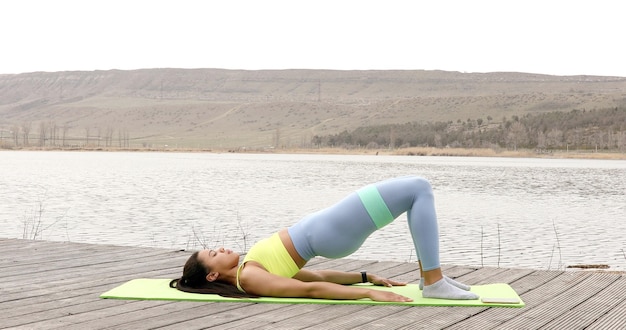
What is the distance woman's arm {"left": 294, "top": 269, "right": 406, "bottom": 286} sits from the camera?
5.75 meters

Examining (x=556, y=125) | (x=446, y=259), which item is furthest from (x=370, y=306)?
(x=556, y=125)

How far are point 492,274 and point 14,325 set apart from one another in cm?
362

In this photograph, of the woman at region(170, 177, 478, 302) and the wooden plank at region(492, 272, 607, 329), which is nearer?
the wooden plank at region(492, 272, 607, 329)

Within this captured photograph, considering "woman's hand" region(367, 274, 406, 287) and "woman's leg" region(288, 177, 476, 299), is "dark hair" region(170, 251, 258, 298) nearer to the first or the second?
"woman's leg" region(288, 177, 476, 299)

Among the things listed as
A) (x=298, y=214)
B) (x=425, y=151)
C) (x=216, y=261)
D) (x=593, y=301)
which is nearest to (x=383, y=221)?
(x=216, y=261)

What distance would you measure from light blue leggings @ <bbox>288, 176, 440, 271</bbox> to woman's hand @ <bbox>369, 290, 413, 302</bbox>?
0.31 meters

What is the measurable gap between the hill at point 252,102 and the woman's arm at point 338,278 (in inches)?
3395

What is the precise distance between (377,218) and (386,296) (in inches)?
19.9

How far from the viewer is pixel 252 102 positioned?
5128 inches

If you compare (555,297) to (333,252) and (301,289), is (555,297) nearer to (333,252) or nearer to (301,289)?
(333,252)

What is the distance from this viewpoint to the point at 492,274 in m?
6.45

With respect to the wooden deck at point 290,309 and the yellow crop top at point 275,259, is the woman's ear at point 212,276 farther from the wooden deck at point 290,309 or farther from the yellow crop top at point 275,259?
the wooden deck at point 290,309

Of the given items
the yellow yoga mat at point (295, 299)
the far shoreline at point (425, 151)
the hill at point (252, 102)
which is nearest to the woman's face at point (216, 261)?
the yellow yoga mat at point (295, 299)

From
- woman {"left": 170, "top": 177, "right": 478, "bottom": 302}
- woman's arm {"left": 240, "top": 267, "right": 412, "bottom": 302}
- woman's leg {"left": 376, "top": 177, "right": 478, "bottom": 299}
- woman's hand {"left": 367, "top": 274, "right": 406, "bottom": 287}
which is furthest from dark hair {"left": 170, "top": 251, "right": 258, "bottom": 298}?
woman's leg {"left": 376, "top": 177, "right": 478, "bottom": 299}
